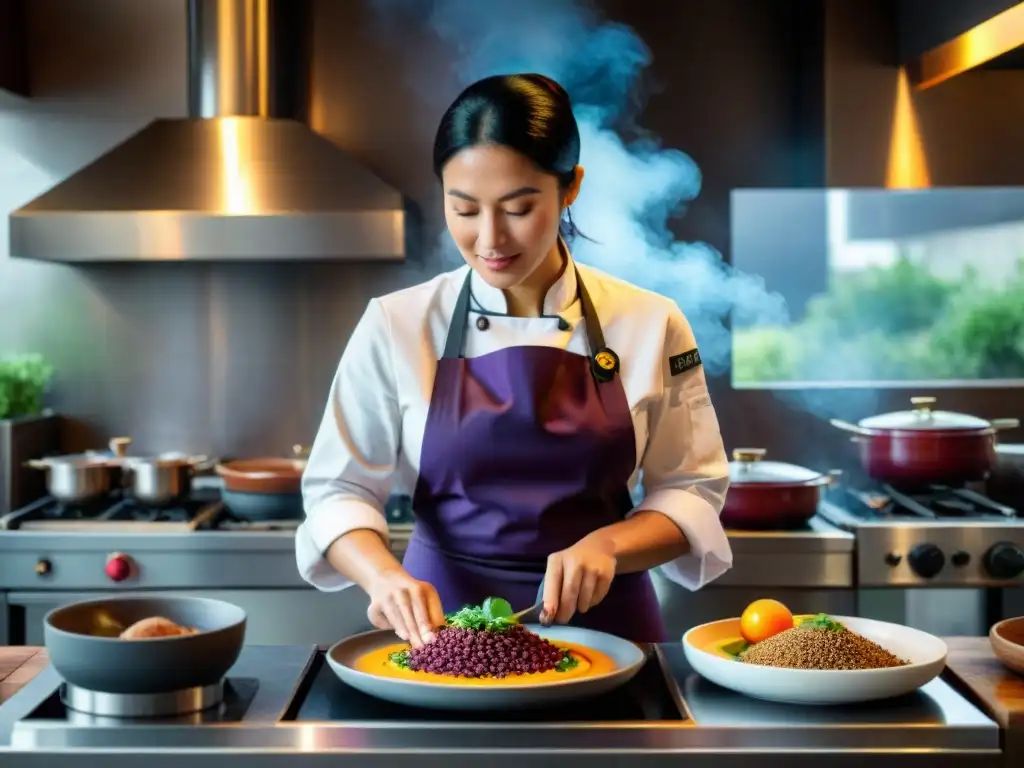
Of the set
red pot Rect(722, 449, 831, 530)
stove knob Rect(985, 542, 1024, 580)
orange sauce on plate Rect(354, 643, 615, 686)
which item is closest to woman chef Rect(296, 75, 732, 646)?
orange sauce on plate Rect(354, 643, 615, 686)

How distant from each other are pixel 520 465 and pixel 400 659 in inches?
19.8

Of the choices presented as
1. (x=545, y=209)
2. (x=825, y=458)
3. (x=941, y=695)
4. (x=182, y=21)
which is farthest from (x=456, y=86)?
(x=941, y=695)

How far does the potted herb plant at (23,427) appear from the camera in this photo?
343 centimetres

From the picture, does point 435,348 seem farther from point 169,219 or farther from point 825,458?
point 825,458

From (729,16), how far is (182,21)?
63.1 inches

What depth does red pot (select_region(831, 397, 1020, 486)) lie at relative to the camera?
3.29 metres

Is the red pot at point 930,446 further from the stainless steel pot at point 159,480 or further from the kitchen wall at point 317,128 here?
the stainless steel pot at point 159,480

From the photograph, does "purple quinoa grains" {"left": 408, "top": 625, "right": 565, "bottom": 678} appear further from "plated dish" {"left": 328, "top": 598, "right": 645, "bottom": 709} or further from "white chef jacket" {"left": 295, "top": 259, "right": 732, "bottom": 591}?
"white chef jacket" {"left": 295, "top": 259, "right": 732, "bottom": 591}

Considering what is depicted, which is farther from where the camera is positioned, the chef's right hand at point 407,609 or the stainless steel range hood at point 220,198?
the stainless steel range hood at point 220,198

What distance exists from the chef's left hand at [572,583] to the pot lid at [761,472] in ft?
4.65

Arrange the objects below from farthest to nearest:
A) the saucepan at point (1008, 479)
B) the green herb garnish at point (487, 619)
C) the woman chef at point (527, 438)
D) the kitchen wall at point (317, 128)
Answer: the kitchen wall at point (317, 128) → the saucepan at point (1008, 479) → the woman chef at point (527, 438) → the green herb garnish at point (487, 619)

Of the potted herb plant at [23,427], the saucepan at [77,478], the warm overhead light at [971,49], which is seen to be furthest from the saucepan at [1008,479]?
the potted herb plant at [23,427]

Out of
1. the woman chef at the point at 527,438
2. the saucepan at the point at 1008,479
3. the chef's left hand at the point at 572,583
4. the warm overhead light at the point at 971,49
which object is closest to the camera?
the chef's left hand at the point at 572,583

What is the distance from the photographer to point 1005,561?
3.12 meters
